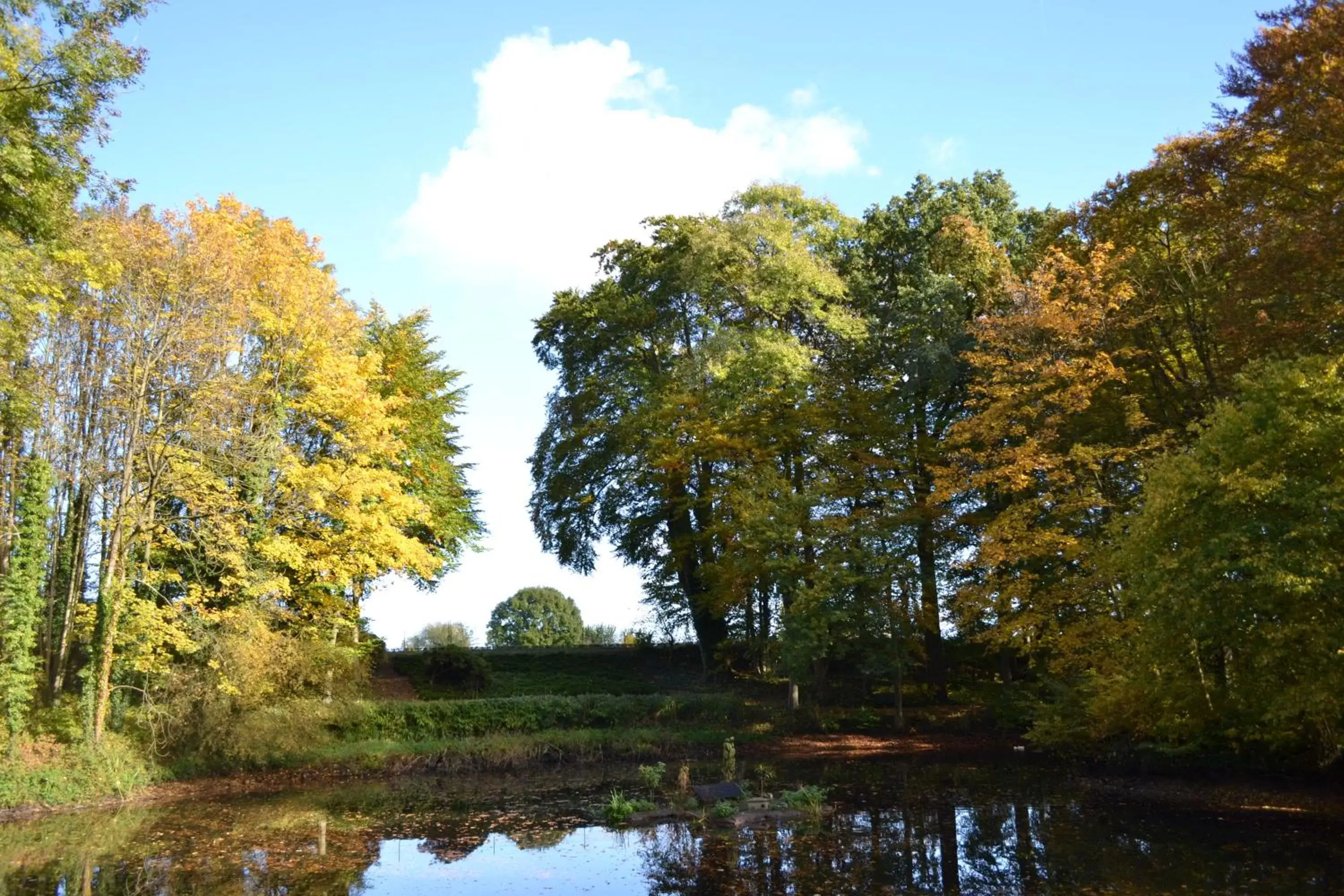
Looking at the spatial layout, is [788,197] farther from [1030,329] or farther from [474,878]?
[474,878]

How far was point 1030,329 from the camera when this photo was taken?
2289cm

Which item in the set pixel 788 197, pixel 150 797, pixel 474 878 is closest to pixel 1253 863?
pixel 474 878

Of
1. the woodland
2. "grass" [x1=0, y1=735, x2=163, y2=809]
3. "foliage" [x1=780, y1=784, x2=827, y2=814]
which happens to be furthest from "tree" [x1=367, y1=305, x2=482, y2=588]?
"foliage" [x1=780, y1=784, x2=827, y2=814]

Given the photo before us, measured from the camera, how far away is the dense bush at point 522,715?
24219mm

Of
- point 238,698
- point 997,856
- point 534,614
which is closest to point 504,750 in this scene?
point 238,698

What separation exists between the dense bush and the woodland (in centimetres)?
13

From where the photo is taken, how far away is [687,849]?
13.7 meters

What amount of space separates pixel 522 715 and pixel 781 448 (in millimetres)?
11212

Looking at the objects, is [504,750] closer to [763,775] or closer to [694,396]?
[763,775]

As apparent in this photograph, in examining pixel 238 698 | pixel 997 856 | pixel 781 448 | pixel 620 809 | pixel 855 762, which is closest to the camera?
pixel 997 856

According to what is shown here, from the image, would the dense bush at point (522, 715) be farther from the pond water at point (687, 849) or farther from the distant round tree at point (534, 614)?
the distant round tree at point (534, 614)

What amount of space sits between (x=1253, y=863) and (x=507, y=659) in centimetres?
2716

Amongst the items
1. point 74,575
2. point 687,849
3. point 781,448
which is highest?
point 781,448

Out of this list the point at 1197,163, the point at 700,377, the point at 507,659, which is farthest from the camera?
the point at 507,659
